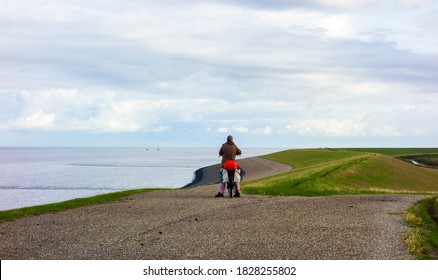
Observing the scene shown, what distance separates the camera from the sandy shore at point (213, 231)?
50.9 feet

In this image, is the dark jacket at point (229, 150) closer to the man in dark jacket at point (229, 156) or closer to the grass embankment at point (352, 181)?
the man in dark jacket at point (229, 156)

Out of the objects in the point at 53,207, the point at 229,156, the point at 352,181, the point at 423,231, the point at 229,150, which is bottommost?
the point at 423,231

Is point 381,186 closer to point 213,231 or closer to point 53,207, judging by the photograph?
point 53,207

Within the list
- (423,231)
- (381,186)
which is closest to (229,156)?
(423,231)

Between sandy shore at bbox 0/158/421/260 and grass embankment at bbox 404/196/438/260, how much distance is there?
0.39 m

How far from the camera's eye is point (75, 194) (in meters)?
73.2

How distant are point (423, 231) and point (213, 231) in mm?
7616

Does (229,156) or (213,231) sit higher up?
(229,156)

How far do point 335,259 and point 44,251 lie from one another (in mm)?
8257

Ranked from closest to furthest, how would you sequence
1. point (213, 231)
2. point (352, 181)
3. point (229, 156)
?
point (213, 231) → point (229, 156) → point (352, 181)

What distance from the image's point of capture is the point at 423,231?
19703 millimetres

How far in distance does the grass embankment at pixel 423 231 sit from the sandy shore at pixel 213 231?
0.39 m

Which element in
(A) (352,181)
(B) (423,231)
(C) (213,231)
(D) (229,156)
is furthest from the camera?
(A) (352,181)
